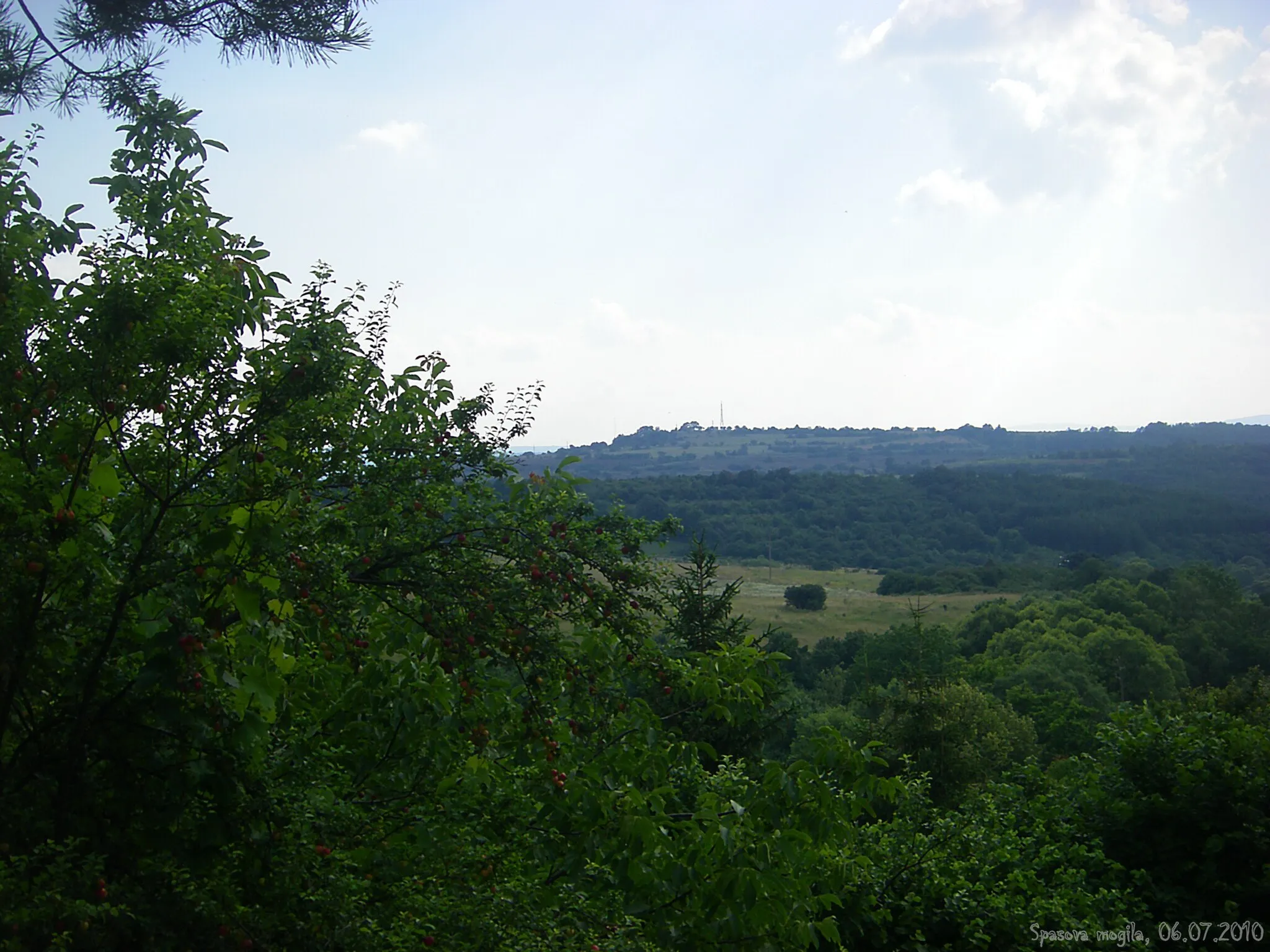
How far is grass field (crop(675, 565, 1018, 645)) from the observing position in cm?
7981

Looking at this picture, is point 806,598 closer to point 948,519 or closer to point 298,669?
point 948,519

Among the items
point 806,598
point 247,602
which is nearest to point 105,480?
point 247,602

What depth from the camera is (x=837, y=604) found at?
92688 mm

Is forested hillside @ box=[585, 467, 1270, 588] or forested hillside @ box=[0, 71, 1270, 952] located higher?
forested hillside @ box=[0, 71, 1270, 952]

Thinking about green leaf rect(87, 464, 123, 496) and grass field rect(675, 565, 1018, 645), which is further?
grass field rect(675, 565, 1018, 645)

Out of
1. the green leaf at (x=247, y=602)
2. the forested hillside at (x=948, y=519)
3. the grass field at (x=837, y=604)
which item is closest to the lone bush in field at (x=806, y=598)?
the grass field at (x=837, y=604)

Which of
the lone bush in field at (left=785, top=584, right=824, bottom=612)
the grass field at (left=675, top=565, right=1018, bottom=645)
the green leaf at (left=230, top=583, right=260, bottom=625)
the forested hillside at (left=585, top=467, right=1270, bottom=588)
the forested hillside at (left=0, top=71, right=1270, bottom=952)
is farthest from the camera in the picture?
the forested hillside at (left=585, top=467, right=1270, bottom=588)

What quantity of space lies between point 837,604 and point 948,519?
6144 centimetres

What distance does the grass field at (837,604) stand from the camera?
3142 inches

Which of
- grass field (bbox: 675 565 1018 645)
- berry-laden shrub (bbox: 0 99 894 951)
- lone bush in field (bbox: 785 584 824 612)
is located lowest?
grass field (bbox: 675 565 1018 645)

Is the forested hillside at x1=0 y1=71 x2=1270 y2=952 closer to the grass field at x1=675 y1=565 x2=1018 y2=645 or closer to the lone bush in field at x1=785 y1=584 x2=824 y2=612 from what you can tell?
the grass field at x1=675 y1=565 x2=1018 y2=645

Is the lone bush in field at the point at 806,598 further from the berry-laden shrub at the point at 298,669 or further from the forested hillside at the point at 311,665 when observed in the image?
the berry-laden shrub at the point at 298,669

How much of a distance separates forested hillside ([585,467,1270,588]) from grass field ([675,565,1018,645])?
12237mm

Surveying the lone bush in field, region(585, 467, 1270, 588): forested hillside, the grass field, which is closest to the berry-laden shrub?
the grass field
